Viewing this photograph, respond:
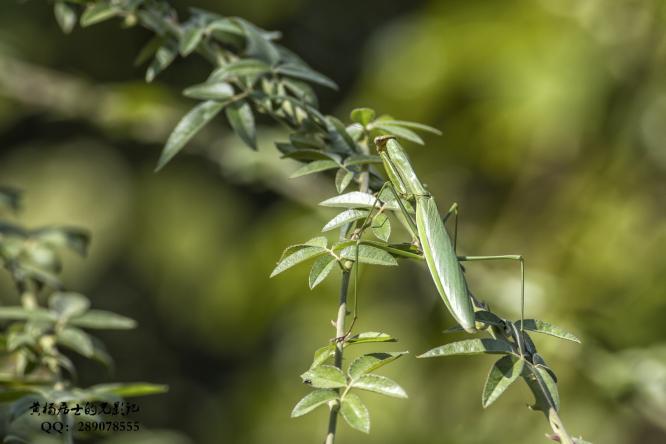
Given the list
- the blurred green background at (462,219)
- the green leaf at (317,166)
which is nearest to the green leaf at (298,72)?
the green leaf at (317,166)

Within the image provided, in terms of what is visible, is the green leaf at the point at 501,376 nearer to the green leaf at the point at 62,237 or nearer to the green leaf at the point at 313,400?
the green leaf at the point at 313,400

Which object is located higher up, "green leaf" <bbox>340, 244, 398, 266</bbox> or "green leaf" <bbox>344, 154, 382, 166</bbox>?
"green leaf" <bbox>344, 154, 382, 166</bbox>

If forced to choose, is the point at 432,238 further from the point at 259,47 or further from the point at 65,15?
the point at 65,15

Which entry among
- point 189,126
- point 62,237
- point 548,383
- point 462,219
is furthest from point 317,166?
point 462,219

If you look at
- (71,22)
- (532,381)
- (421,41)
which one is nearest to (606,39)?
(421,41)

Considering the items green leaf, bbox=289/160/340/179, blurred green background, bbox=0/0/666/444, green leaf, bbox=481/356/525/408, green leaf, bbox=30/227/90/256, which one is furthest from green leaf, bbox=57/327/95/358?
blurred green background, bbox=0/0/666/444

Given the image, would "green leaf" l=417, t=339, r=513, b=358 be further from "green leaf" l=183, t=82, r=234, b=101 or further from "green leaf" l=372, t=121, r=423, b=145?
"green leaf" l=183, t=82, r=234, b=101
